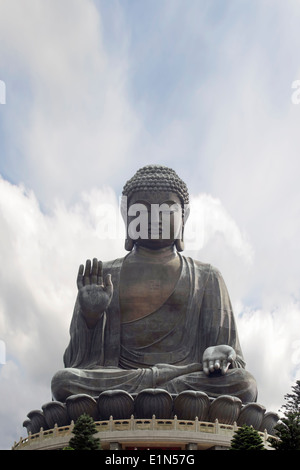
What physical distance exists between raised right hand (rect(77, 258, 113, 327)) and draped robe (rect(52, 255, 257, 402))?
0.35 m

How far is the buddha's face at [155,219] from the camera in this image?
17703 millimetres

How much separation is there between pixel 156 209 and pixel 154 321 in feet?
7.58

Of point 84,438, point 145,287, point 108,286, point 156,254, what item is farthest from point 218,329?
point 84,438

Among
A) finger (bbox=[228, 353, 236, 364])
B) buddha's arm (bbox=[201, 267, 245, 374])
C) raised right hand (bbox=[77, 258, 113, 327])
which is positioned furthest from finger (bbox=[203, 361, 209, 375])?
raised right hand (bbox=[77, 258, 113, 327])

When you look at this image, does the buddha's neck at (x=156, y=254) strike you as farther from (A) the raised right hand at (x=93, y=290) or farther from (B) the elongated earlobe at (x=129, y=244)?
(A) the raised right hand at (x=93, y=290)

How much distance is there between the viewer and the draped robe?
51.2 feet

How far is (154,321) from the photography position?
17.2 m

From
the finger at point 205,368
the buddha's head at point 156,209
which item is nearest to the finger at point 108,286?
the buddha's head at point 156,209

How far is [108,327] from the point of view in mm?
17062
